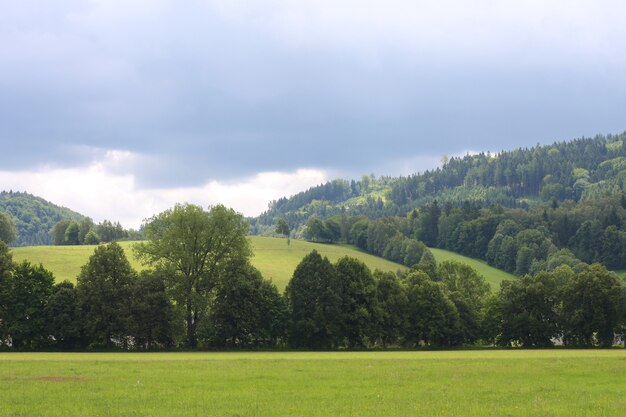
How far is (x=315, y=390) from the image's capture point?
35.1 m

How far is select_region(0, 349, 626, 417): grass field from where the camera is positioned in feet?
92.8

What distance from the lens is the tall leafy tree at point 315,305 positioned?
3644 inches

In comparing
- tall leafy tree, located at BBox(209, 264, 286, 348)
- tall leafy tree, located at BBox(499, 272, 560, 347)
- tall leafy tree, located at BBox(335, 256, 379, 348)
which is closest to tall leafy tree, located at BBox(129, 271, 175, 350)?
tall leafy tree, located at BBox(209, 264, 286, 348)

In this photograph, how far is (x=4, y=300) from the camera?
8619 centimetres

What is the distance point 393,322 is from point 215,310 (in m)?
25.4

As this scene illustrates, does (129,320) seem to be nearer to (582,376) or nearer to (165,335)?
(165,335)

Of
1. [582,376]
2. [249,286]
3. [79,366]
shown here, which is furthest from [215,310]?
[582,376]

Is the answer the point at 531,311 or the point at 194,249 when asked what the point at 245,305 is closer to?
the point at 194,249

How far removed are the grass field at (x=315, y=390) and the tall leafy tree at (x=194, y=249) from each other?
134ft

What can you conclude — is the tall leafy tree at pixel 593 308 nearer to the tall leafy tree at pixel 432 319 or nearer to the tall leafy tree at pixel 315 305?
the tall leafy tree at pixel 432 319

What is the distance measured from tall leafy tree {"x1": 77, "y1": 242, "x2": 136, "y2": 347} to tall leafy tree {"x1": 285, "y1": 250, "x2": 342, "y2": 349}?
22503 mm

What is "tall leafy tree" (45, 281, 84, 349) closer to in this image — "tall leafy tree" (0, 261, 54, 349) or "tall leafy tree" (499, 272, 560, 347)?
"tall leafy tree" (0, 261, 54, 349)

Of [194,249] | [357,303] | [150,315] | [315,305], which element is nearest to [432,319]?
[357,303]

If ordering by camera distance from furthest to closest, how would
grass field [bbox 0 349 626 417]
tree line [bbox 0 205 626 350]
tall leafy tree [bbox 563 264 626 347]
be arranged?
1. tall leafy tree [bbox 563 264 626 347]
2. tree line [bbox 0 205 626 350]
3. grass field [bbox 0 349 626 417]
